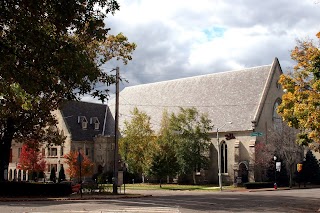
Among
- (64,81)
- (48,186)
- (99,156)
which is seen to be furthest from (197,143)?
(64,81)

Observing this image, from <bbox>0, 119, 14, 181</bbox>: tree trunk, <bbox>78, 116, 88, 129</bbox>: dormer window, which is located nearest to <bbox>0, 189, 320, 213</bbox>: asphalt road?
<bbox>0, 119, 14, 181</bbox>: tree trunk

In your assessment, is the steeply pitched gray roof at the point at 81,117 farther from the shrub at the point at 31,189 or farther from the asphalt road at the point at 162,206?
the asphalt road at the point at 162,206

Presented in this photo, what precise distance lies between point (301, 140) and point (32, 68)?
1741 cm

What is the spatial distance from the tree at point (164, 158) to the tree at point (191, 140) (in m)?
0.95

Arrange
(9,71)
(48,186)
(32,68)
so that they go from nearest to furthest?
(9,71) < (32,68) < (48,186)

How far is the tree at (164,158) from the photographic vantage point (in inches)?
1930

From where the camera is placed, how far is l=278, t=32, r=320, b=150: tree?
21.9 m

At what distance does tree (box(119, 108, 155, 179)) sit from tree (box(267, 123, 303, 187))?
1532cm

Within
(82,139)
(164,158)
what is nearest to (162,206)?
(164,158)

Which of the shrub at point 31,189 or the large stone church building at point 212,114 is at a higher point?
the large stone church building at point 212,114

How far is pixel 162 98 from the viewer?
63531 millimetres

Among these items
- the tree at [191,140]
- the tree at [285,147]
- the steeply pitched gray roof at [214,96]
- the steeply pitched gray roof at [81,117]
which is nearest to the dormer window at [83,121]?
the steeply pitched gray roof at [81,117]

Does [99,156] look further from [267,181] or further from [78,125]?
[267,181]

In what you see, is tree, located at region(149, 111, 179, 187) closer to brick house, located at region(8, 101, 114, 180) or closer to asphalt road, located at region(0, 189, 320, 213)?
brick house, located at region(8, 101, 114, 180)
